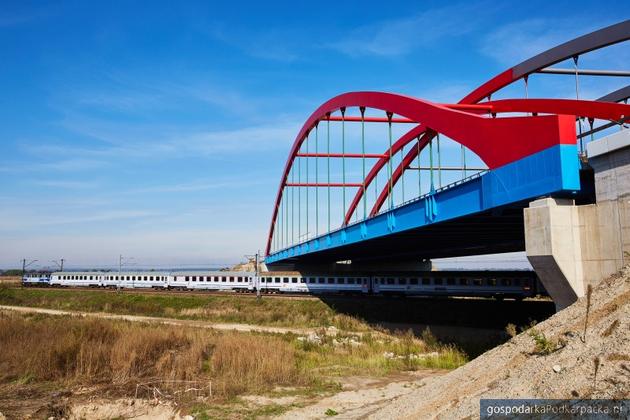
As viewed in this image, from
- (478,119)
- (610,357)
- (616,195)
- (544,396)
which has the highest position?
(478,119)

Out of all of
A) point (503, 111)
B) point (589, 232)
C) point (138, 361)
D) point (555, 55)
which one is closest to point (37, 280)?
point (138, 361)

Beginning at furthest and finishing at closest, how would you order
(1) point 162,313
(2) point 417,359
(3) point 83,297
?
(3) point 83,297 → (1) point 162,313 → (2) point 417,359

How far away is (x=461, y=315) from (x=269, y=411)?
2273 centimetres

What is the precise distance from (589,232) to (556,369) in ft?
21.9

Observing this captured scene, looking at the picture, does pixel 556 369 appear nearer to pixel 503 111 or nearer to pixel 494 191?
pixel 494 191

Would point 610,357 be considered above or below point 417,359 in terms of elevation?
above

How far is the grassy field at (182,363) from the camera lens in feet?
48.1

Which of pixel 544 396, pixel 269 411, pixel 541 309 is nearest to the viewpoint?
pixel 544 396

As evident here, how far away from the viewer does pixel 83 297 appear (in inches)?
2052

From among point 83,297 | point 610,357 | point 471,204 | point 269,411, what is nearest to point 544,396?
point 610,357

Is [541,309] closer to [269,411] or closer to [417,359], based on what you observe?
[417,359]

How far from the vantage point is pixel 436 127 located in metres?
20.5

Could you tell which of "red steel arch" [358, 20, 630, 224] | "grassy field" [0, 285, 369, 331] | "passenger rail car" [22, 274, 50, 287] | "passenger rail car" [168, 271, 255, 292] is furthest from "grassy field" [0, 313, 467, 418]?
"passenger rail car" [22, 274, 50, 287]

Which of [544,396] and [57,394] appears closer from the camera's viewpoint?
[544,396]
